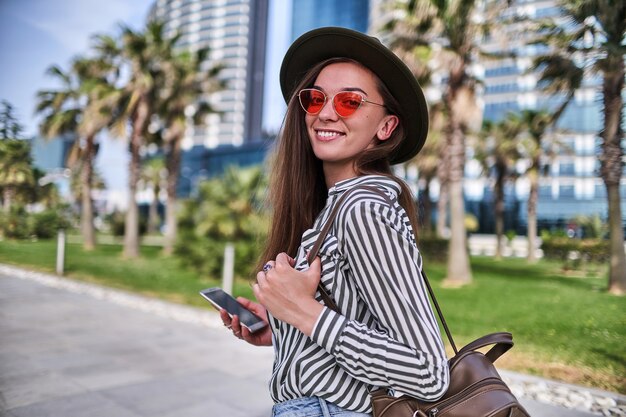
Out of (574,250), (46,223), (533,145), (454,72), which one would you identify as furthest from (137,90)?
(533,145)

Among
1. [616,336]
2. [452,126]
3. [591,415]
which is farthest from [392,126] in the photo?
[452,126]

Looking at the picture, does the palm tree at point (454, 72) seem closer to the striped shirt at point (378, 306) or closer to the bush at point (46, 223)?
the bush at point (46, 223)

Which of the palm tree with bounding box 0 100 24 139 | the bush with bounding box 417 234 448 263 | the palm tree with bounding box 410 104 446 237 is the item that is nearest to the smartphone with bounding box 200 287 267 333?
the palm tree with bounding box 0 100 24 139

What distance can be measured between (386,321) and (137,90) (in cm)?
1536

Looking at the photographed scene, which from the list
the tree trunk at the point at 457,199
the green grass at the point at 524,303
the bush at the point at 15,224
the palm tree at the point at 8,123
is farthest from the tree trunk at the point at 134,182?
the palm tree at the point at 8,123

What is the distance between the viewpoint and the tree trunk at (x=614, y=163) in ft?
15.4

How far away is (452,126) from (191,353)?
8.65 meters

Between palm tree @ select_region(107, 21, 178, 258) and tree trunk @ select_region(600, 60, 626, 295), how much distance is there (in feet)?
40.9

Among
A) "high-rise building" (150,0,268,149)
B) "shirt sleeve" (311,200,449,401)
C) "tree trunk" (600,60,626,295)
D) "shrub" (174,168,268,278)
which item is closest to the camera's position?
"shirt sleeve" (311,200,449,401)

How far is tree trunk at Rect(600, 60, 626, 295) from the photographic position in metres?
4.69

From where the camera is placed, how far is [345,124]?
1124mm

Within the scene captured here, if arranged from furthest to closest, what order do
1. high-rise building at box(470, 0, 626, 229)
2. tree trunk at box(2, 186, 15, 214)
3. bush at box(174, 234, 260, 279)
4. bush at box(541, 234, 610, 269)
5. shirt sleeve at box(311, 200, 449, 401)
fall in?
1. bush at box(174, 234, 260, 279)
2. bush at box(541, 234, 610, 269)
3. high-rise building at box(470, 0, 626, 229)
4. tree trunk at box(2, 186, 15, 214)
5. shirt sleeve at box(311, 200, 449, 401)

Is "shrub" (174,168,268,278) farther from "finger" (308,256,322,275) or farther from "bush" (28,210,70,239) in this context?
"finger" (308,256,322,275)

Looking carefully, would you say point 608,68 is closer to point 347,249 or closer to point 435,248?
point 347,249
